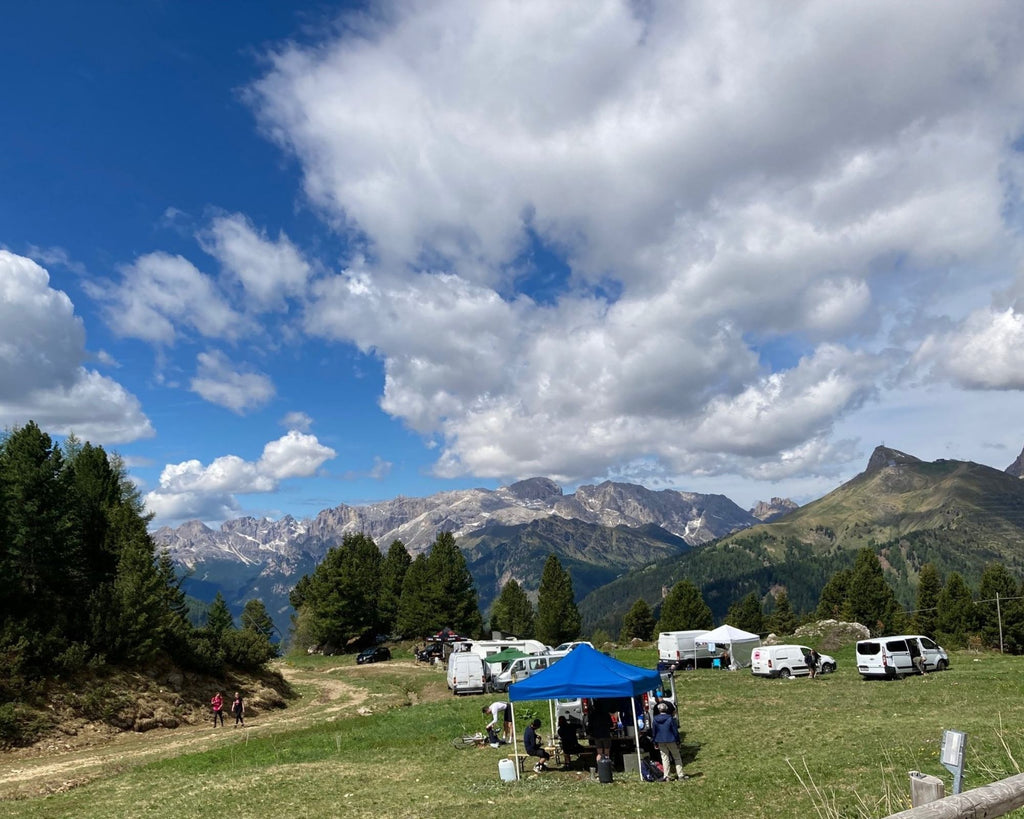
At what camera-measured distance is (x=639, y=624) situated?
360 feet

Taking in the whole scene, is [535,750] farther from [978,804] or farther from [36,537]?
[36,537]

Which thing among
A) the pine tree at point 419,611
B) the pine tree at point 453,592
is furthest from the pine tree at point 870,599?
the pine tree at point 419,611

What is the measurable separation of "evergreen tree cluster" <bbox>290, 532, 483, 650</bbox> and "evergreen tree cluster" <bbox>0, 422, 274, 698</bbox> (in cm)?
3344

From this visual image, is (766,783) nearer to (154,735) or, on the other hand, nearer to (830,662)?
(830,662)

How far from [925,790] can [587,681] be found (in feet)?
42.7

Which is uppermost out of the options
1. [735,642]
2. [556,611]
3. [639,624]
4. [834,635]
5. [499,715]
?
[556,611]

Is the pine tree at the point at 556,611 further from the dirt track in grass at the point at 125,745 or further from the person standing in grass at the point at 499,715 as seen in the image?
the person standing in grass at the point at 499,715

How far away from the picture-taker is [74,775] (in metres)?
23.7

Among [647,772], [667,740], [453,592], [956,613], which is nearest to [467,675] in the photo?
[647,772]

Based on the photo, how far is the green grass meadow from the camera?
1351cm

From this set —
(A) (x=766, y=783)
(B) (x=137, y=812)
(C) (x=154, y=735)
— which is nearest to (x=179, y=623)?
(C) (x=154, y=735)

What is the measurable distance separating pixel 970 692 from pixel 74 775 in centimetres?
3588

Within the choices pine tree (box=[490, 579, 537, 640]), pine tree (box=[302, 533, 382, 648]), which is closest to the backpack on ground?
pine tree (box=[302, 533, 382, 648])

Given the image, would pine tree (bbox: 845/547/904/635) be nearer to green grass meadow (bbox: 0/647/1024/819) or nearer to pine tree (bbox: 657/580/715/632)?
pine tree (bbox: 657/580/715/632)
